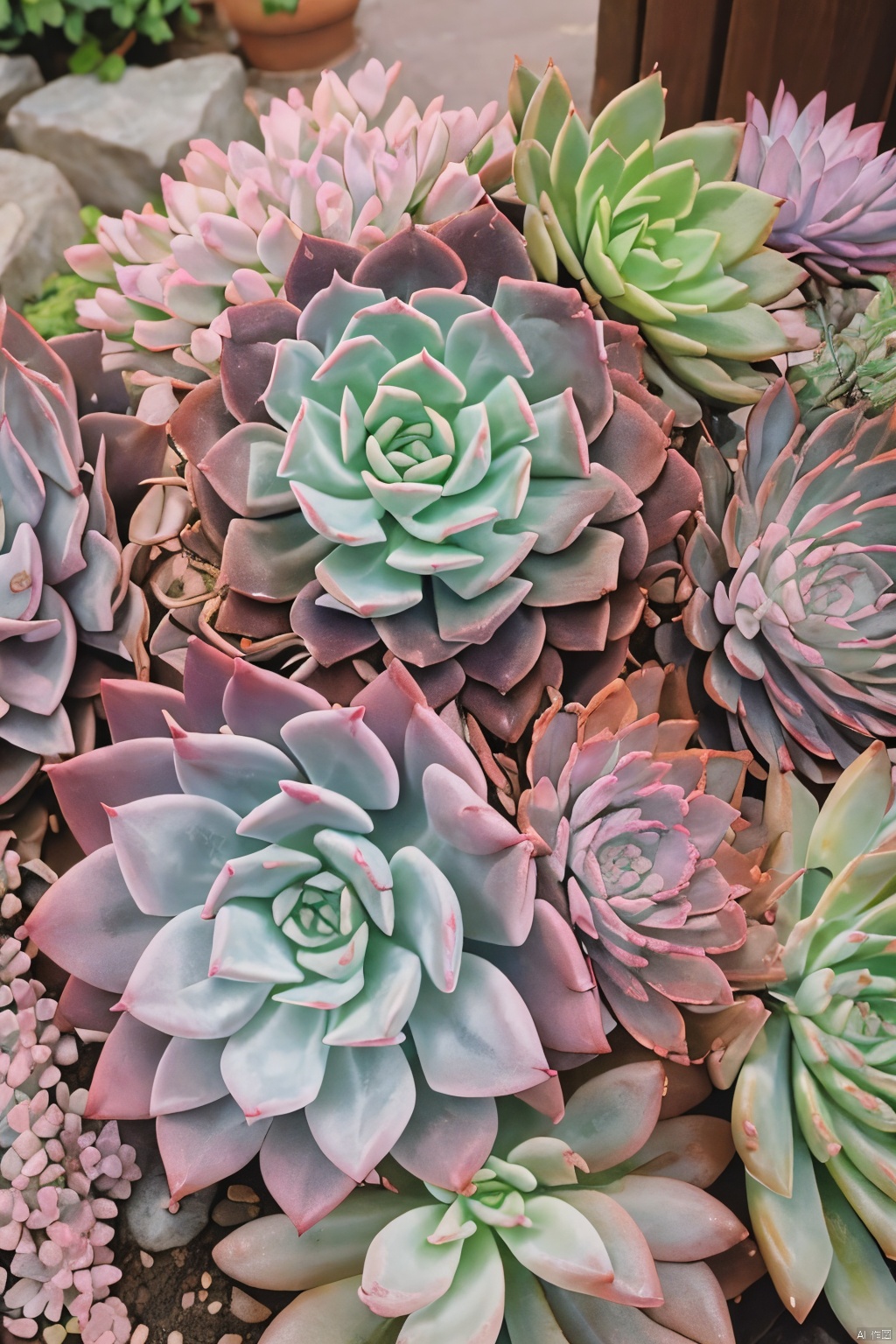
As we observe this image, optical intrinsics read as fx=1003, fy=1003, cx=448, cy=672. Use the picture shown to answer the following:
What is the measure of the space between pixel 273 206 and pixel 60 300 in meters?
1.47

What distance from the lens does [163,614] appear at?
0.67 m

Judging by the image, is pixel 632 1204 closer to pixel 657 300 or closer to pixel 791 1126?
pixel 791 1126

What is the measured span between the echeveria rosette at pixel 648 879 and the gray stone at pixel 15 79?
283 cm

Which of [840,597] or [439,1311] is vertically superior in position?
[840,597]

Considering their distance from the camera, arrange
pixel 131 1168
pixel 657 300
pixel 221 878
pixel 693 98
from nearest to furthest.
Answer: pixel 221 878 < pixel 131 1168 < pixel 657 300 < pixel 693 98

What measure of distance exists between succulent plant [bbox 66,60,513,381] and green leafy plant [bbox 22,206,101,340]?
1100 millimetres

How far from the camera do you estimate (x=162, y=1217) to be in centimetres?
60

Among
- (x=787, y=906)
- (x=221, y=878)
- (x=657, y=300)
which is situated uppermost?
(x=657, y=300)

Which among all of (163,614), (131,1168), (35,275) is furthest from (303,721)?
(35,275)

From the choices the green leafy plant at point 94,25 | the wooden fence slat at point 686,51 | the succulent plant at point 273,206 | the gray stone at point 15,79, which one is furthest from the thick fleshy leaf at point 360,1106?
the gray stone at point 15,79

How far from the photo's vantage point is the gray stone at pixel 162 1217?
0.60 metres

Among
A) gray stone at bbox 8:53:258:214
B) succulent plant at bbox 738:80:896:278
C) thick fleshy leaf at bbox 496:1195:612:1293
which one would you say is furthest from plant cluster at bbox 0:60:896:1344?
gray stone at bbox 8:53:258:214

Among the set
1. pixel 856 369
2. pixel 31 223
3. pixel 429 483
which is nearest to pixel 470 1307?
pixel 429 483

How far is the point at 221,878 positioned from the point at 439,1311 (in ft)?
0.84
